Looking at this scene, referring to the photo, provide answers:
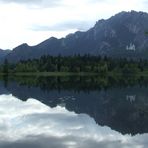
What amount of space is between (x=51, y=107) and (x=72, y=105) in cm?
537

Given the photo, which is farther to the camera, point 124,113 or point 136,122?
point 124,113

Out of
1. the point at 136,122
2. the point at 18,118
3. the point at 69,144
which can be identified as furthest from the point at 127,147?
the point at 18,118

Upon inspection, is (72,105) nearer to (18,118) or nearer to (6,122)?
(18,118)

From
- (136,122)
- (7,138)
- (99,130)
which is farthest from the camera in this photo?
(136,122)

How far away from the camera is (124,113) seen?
65.6 meters

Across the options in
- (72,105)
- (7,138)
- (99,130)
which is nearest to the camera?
Answer: (7,138)

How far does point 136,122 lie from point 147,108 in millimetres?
19072

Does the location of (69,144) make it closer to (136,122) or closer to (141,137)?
(141,137)

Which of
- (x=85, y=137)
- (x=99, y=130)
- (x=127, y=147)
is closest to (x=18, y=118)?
(x=99, y=130)

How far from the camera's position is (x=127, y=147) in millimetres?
35094

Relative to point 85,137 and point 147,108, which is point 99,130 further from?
point 147,108

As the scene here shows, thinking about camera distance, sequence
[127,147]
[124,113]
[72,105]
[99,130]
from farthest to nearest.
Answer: [72,105], [124,113], [99,130], [127,147]

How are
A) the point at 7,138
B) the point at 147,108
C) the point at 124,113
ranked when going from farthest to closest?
the point at 147,108 < the point at 124,113 < the point at 7,138

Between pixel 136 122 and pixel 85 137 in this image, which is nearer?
pixel 85 137
